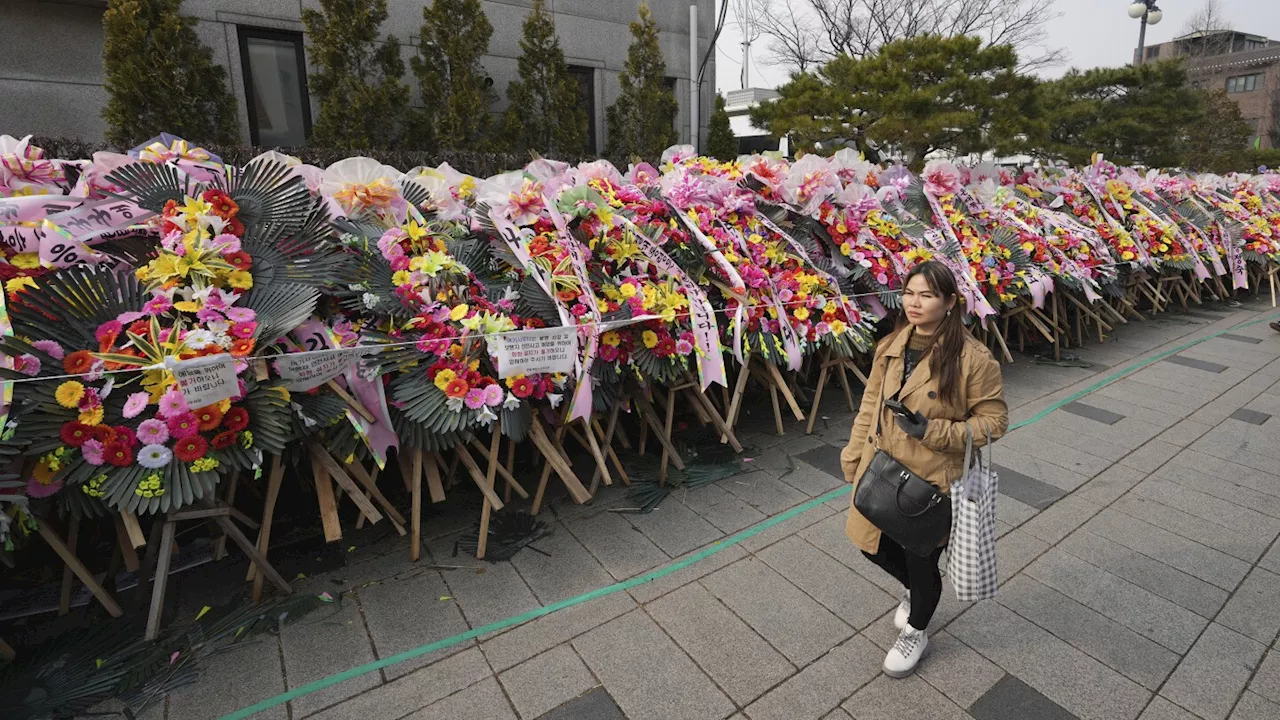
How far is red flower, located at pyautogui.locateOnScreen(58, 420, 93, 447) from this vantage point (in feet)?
6.37

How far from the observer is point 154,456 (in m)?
2.03

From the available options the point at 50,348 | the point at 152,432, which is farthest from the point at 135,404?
the point at 50,348

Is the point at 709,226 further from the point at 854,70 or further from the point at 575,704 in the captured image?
the point at 854,70

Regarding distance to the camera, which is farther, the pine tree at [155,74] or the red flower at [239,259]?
the pine tree at [155,74]

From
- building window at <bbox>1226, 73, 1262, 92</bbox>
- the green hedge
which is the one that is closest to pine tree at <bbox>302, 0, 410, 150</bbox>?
the green hedge

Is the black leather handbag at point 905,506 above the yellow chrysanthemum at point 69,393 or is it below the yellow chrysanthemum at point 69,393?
below

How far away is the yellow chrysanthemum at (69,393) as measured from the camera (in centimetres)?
195

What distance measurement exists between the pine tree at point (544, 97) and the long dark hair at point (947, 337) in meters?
8.47

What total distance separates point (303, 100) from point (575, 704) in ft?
29.9

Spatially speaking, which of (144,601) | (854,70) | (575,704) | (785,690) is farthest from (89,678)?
(854,70)

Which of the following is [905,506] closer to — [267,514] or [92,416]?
[267,514]

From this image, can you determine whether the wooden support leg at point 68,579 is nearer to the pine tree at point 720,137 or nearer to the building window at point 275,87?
the building window at point 275,87

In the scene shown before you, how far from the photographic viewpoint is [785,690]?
201 centimetres

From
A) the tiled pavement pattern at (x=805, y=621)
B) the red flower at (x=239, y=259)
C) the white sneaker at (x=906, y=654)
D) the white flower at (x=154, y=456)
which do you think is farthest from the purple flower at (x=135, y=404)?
the white sneaker at (x=906, y=654)
